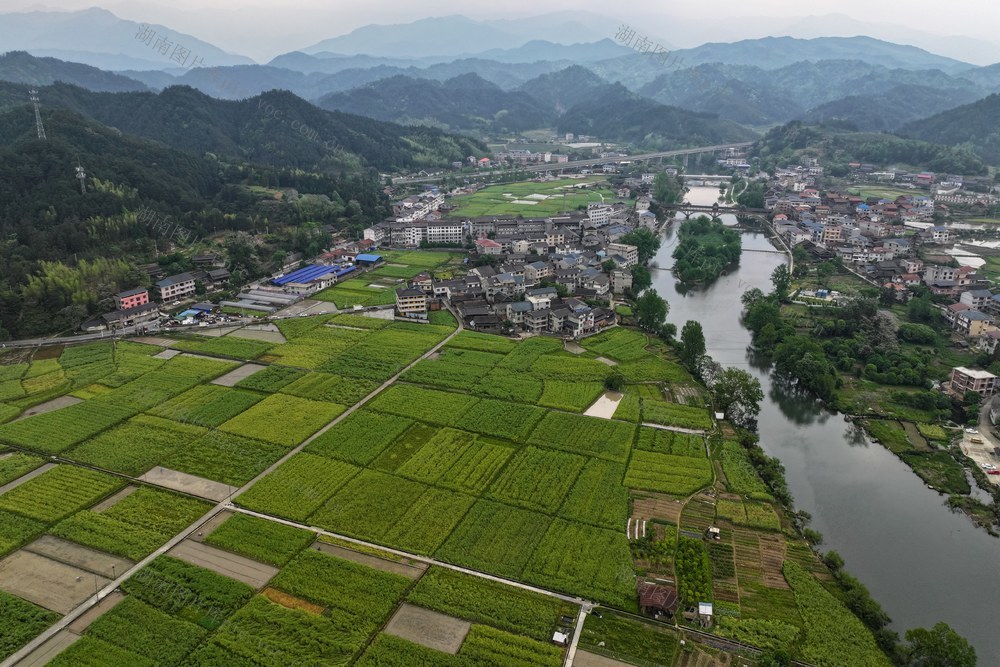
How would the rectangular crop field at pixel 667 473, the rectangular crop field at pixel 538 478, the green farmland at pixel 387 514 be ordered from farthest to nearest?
the rectangular crop field at pixel 667 473 → the rectangular crop field at pixel 538 478 → the green farmland at pixel 387 514

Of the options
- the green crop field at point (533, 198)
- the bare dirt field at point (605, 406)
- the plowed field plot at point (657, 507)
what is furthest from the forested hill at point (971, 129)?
the plowed field plot at point (657, 507)

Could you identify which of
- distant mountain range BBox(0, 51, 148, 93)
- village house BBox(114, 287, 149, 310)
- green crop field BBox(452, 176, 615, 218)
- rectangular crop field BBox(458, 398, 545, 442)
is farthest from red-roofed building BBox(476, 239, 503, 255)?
distant mountain range BBox(0, 51, 148, 93)

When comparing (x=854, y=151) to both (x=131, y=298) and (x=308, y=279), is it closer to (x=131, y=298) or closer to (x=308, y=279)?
(x=308, y=279)

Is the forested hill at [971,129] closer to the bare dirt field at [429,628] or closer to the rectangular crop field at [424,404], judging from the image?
the rectangular crop field at [424,404]

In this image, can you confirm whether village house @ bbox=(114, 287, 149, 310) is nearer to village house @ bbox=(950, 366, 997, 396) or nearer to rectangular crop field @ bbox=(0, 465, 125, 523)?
rectangular crop field @ bbox=(0, 465, 125, 523)

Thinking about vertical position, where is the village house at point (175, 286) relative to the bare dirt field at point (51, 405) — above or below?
above

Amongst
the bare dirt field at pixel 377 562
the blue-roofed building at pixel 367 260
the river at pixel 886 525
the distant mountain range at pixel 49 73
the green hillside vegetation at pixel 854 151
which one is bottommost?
the river at pixel 886 525
